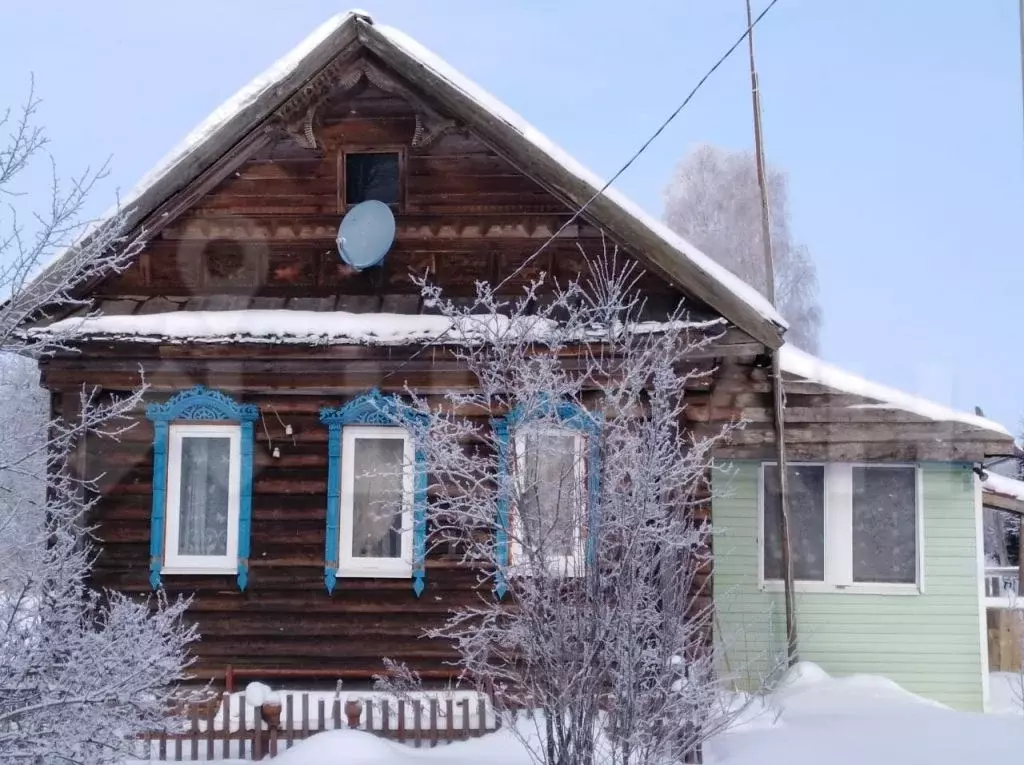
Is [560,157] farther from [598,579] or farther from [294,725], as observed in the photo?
[294,725]

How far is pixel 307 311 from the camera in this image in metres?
10.2

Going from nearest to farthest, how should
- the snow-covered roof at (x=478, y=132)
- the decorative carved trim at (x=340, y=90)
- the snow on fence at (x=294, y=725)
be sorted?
the snow on fence at (x=294, y=725) < the snow-covered roof at (x=478, y=132) < the decorative carved trim at (x=340, y=90)

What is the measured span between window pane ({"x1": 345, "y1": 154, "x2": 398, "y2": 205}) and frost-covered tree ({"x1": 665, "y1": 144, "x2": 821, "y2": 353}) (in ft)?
43.0

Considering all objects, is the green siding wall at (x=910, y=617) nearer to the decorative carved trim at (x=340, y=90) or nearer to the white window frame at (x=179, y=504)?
the decorative carved trim at (x=340, y=90)

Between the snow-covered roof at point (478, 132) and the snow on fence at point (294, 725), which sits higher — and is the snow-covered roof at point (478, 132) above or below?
above

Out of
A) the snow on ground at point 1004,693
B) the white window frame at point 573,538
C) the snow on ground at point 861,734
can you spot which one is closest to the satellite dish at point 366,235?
the white window frame at point 573,538

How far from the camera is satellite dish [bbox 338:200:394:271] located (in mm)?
10266

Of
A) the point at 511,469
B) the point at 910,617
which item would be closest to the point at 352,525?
the point at 511,469

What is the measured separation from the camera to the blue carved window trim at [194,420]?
10070 mm

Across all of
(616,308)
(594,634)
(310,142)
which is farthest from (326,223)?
(594,634)

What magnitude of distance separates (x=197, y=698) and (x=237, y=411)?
2578 millimetres

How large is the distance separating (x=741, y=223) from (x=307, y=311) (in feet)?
59.7

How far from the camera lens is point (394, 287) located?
10.4 metres

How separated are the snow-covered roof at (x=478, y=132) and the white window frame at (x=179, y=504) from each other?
1.95 metres
